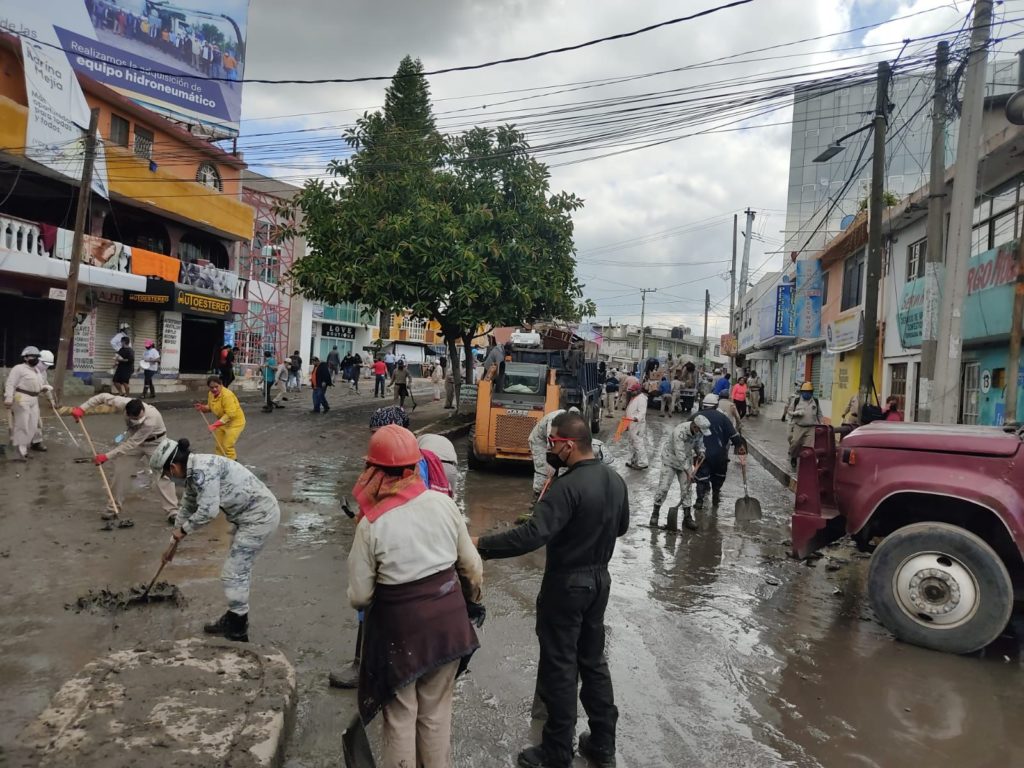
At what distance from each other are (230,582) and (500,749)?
215 centimetres

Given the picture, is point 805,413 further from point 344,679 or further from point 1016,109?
point 344,679

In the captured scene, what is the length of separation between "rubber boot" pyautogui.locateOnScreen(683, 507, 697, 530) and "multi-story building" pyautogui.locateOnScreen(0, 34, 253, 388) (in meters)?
16.6

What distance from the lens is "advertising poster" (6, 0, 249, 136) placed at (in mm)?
22047

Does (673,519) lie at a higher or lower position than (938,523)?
lower

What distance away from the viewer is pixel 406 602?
2695mm

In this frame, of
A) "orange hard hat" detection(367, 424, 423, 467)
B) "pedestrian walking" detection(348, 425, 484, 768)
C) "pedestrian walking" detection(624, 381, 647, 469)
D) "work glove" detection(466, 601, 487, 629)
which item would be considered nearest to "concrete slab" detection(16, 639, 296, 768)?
"pedestrian walking" detection(348, 425, 484, 768)

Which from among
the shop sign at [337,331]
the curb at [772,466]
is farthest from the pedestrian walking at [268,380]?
the shop sign at [337,331]

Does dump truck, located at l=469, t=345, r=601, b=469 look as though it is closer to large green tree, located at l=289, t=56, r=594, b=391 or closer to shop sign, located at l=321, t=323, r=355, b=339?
large green tree, located at l=289, t=56, r=594, b=391

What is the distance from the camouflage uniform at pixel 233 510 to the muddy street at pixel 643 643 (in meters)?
0.54

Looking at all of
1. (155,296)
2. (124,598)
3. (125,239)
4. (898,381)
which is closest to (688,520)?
(124,598)

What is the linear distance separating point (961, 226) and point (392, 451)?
30.5 ft

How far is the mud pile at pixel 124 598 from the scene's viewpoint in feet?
17.1

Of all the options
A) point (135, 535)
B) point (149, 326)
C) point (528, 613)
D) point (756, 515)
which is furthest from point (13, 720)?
point (149, 326)

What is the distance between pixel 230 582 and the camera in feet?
15.3
